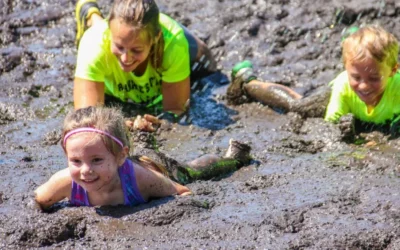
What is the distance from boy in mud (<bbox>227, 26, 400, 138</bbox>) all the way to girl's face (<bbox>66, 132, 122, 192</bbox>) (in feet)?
7.63

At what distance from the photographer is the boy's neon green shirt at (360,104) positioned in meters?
6.86

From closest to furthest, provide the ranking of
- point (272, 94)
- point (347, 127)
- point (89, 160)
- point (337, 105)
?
1. point (89, 160)
2. point (347, 127)
3. point (337, 105)
4. point (272, 94)

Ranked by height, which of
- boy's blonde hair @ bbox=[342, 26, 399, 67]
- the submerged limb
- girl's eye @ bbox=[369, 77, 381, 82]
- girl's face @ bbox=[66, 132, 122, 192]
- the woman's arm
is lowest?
the submerged limb

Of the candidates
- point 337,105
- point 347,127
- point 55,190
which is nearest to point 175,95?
point 337,105

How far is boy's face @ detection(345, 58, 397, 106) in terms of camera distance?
657 cm

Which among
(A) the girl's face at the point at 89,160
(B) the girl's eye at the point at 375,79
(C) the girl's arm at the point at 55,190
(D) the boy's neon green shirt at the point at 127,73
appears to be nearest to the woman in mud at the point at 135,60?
(D) the boy's neon green shirt at the point at 127,73

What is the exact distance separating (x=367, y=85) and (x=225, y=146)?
1.16 m

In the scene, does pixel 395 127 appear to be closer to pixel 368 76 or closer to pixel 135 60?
pixel 368 76

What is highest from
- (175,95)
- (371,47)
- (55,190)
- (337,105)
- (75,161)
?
(371,47)

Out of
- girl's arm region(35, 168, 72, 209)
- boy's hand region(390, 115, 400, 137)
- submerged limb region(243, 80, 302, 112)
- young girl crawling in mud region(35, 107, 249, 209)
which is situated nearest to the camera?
young girl crawling in mud region(35, 107, 249, 209)

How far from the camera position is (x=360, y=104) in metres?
6.96

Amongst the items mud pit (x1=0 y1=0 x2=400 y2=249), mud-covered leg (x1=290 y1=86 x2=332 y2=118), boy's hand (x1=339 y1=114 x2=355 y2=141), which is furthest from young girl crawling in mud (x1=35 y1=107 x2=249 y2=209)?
mud-covered leg (x1=290 y1=86 x2=332 y2=118)

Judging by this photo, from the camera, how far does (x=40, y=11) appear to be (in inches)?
372

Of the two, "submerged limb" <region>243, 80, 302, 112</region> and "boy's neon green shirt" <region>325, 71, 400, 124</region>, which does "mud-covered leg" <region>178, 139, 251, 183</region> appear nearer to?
"boy's neon green shirt" <region>325, 71, 400, 124</region>
